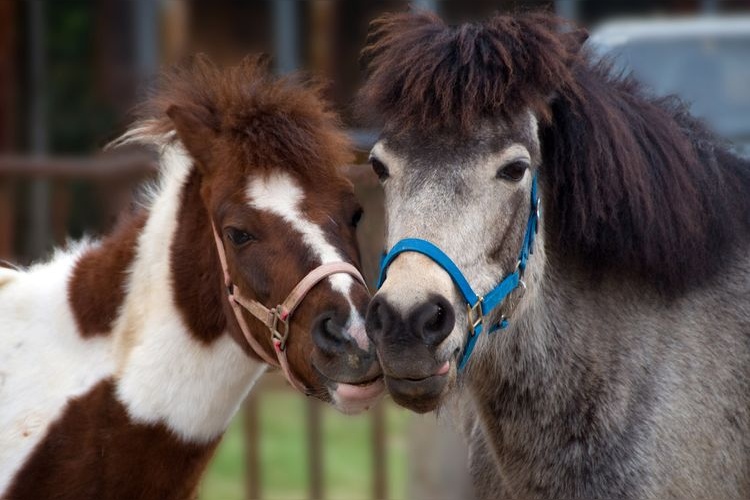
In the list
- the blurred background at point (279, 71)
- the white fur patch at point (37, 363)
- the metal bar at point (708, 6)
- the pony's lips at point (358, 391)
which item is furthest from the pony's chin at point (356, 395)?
the metal bar at point (708, 6)

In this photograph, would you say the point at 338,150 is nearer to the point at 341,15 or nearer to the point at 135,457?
the point at 135,457

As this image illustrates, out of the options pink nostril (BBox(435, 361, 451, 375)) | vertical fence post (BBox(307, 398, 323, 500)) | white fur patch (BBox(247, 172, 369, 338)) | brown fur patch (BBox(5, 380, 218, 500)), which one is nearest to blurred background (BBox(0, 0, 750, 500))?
vertical fence post (BBox(307, 398, 323, 500))

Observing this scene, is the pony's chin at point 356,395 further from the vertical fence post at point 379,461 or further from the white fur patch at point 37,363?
the vertical fence post at point 379,461

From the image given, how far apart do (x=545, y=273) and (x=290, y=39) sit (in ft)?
33.0

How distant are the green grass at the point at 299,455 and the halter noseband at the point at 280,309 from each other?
10.7ft

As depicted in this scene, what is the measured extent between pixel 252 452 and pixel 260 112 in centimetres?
354

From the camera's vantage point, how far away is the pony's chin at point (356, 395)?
125 inches

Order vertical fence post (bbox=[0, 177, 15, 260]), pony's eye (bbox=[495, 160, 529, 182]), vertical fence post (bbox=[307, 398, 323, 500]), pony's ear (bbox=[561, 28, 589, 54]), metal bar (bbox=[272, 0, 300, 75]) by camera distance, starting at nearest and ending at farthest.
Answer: pony's eye (bbox=[495, 160, 529, 182])
pony's ear (bbox=[561, 28, 589, 54])
vertical fence post (bbox=[307, 398, 323, 500])
vertical fence post (bbox=[0, 177, 15, 260])
metal bar (bbox=[272, 0, 300, 75])

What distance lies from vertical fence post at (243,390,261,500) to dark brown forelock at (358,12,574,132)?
3.55 meters

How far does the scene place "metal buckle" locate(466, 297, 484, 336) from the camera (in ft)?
10.1

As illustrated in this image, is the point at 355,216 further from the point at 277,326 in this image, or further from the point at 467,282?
the point at 467,282

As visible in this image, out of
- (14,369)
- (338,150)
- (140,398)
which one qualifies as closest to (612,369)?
(338,150)

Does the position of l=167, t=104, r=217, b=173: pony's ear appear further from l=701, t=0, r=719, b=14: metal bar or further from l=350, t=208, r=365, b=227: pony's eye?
l=701, t=0, r=719, b=14: metal bar

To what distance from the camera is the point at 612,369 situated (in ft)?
11.0
